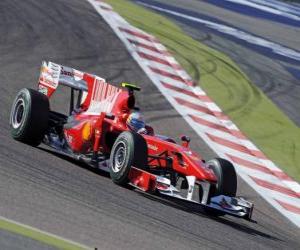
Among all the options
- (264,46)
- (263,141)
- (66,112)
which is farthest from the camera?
(264,46)

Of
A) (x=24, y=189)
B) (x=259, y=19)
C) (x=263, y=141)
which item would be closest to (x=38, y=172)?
(x=24, y=189)

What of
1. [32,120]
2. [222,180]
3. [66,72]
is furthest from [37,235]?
[66,72]

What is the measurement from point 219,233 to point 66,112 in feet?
20.3

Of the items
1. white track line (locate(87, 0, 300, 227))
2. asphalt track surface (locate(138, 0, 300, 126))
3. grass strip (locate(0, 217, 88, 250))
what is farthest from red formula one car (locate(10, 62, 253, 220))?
asphalt track surface (locate(138, 0, 300, 126))

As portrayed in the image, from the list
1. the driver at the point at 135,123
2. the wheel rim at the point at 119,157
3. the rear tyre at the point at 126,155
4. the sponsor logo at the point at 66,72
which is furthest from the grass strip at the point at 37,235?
the sponsor logo at the point at 66,72

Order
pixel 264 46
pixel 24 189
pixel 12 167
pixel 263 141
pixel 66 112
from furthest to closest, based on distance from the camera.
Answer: pixel 264 46
pixel 263 141
pixel 66 112
pixel 12 167
pixel 24 189

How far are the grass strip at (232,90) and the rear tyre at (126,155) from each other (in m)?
4.86

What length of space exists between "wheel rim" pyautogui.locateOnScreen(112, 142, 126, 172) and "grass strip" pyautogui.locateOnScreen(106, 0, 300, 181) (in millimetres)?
4821

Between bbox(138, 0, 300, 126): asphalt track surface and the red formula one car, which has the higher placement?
bbox(138, 0, 300, 126): asphalt track surface

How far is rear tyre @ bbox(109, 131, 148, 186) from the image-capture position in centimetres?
1067

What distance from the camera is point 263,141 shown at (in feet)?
55.3

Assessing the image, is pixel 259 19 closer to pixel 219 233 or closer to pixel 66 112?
pixel 66 112

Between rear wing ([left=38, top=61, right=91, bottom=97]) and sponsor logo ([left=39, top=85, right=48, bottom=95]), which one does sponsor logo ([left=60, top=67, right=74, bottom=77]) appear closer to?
rear wing ([left=38, top=61, right=91, bottom=97])

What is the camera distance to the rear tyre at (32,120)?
1198cm
